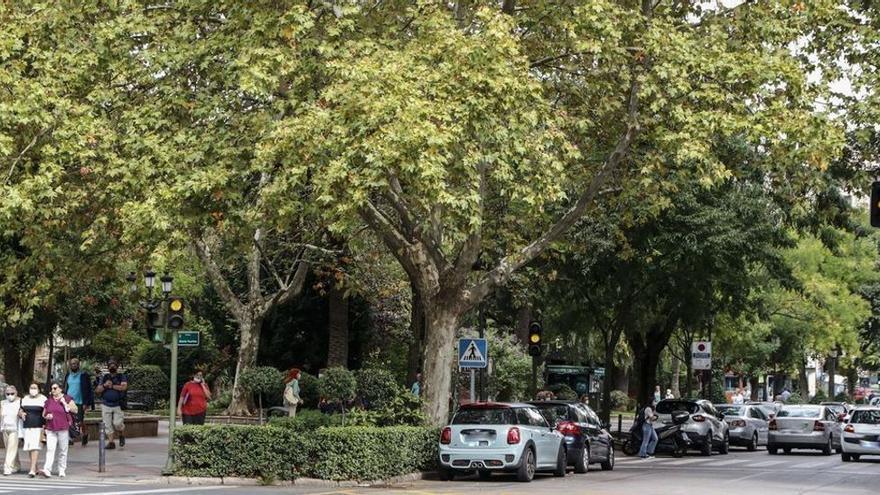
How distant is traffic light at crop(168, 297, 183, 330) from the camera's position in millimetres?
24495

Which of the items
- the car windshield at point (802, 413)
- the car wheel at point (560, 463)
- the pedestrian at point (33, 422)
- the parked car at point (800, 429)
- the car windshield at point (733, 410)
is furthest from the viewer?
the car windshield at point (733, 410)

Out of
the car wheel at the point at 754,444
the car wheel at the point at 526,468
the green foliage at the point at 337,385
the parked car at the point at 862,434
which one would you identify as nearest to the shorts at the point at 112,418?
the green foliage at the point at 337,385

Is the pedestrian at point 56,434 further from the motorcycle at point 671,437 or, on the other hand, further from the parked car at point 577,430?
the motorcycle at point 671,437

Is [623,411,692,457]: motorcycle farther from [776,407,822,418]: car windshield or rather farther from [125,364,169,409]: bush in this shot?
[125,364,169,409]: bush

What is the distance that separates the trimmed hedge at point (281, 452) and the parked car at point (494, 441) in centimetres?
142

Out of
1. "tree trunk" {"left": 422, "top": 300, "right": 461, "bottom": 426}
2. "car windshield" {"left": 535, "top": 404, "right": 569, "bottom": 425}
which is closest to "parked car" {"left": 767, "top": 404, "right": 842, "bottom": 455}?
"car windshield" {"left": 535, "top": 404, "right": 569, "bottom": 425}

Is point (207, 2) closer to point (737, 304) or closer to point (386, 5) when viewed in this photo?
point (386, 5)

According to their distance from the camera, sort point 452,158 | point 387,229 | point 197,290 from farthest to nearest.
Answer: point 197,290 < point 387,229 < point 452,158

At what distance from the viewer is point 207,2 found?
23.7m

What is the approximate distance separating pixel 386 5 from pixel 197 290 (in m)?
33.1

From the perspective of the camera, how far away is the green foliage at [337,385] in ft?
115

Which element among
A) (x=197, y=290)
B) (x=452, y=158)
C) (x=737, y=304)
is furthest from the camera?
(x=197, y=290)

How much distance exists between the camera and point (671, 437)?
1451 inches

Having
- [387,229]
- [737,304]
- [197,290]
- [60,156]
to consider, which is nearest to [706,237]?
[737,304]
